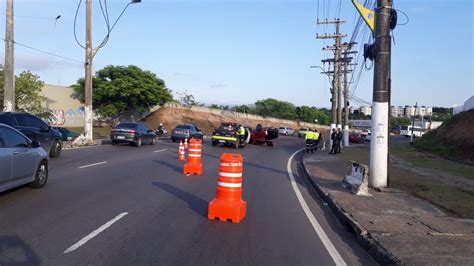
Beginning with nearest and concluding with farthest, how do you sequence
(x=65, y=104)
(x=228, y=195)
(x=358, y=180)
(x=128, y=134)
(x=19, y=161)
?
(x=228, y=195) < (x=19, y=161) < (x=358, y=180) < (x=128, y=134) < (x=65, y=104)

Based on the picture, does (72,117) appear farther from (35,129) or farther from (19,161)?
(19,161)

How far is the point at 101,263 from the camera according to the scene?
19.4 feet

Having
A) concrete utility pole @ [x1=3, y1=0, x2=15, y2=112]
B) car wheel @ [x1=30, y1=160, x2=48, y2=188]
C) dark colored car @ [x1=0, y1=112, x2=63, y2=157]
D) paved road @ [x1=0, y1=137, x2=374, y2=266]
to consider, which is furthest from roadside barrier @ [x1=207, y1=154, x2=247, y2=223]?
concrete utility pole @ [x1=3, y1=0, x2=15, y2=112]

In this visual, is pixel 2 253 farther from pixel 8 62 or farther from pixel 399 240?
pixel 8 62

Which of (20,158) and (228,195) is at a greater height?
(20,158)

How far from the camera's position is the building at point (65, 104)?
1911 inches

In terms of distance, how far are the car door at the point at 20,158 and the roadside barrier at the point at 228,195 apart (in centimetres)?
416

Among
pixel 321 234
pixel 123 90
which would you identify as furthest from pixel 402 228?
pixel 123 90

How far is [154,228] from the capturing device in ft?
25.9

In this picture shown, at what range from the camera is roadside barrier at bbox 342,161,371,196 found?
482 inches

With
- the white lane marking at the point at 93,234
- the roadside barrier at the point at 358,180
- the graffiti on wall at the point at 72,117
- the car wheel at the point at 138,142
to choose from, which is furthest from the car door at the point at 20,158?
the graffiti on wall at the point at 72,117

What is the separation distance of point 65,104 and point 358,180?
1744 inches

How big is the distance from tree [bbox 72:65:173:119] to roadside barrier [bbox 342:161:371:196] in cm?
4558

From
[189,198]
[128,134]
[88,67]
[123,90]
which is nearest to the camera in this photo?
[189,198]
